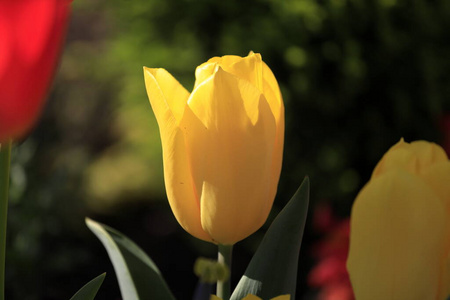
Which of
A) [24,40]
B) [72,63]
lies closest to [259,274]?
[24,40]

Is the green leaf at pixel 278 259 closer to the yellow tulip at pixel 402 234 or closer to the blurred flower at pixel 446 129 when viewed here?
the yellow tulip at pixel 402 234

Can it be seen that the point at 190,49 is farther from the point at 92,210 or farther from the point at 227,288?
the point at 227,288

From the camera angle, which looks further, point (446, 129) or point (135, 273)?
point (446, 129)

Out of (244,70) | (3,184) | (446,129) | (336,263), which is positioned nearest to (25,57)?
(3,184)

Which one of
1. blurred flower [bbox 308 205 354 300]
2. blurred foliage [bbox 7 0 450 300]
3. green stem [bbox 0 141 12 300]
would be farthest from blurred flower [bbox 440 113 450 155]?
green stem [bbox 0 141 12 300]

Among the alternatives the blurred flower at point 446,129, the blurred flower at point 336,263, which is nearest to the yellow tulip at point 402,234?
the blurred flower at point 336,263

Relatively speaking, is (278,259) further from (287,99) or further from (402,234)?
(287,99)

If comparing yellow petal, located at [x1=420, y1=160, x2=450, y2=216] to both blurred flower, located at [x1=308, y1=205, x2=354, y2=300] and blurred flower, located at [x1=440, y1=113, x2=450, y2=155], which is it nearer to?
blurred flower, located at [x1=308, y1=205, x2=354, y2=300]
